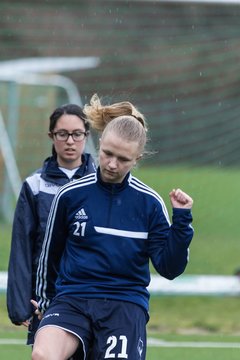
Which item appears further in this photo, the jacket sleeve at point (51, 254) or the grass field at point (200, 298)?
the grass field at point (200, 298)

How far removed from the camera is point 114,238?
523cm

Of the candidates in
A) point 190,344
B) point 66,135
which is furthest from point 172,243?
point 190,344

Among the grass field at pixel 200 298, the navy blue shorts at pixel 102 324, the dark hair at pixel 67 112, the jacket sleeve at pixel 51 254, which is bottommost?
the grass field at pixel 200 298

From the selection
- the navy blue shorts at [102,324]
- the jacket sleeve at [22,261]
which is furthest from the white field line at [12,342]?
the navy blue shorts at [102,324]

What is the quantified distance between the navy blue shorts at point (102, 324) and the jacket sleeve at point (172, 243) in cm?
24

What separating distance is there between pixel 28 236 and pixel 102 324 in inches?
44.8

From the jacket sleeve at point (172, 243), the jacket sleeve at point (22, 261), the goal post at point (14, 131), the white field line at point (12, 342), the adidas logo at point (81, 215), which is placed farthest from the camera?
the goal post at point (14, 131)

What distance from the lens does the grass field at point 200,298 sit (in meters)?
8.85

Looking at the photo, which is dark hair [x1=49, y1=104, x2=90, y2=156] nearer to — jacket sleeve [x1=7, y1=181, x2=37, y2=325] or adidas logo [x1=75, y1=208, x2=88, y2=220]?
jacket sleeve [x1=7, y1=181, x2=37, y2=325]

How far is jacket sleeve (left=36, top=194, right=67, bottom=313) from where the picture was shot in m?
5.39

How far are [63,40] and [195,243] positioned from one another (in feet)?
13.8

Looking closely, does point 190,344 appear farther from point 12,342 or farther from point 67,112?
point 67,112

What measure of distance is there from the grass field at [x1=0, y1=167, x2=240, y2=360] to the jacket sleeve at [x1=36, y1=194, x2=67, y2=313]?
2.73 m

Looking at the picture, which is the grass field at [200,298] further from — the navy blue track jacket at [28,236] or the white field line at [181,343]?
the navy blue track jacket at [28,236]
